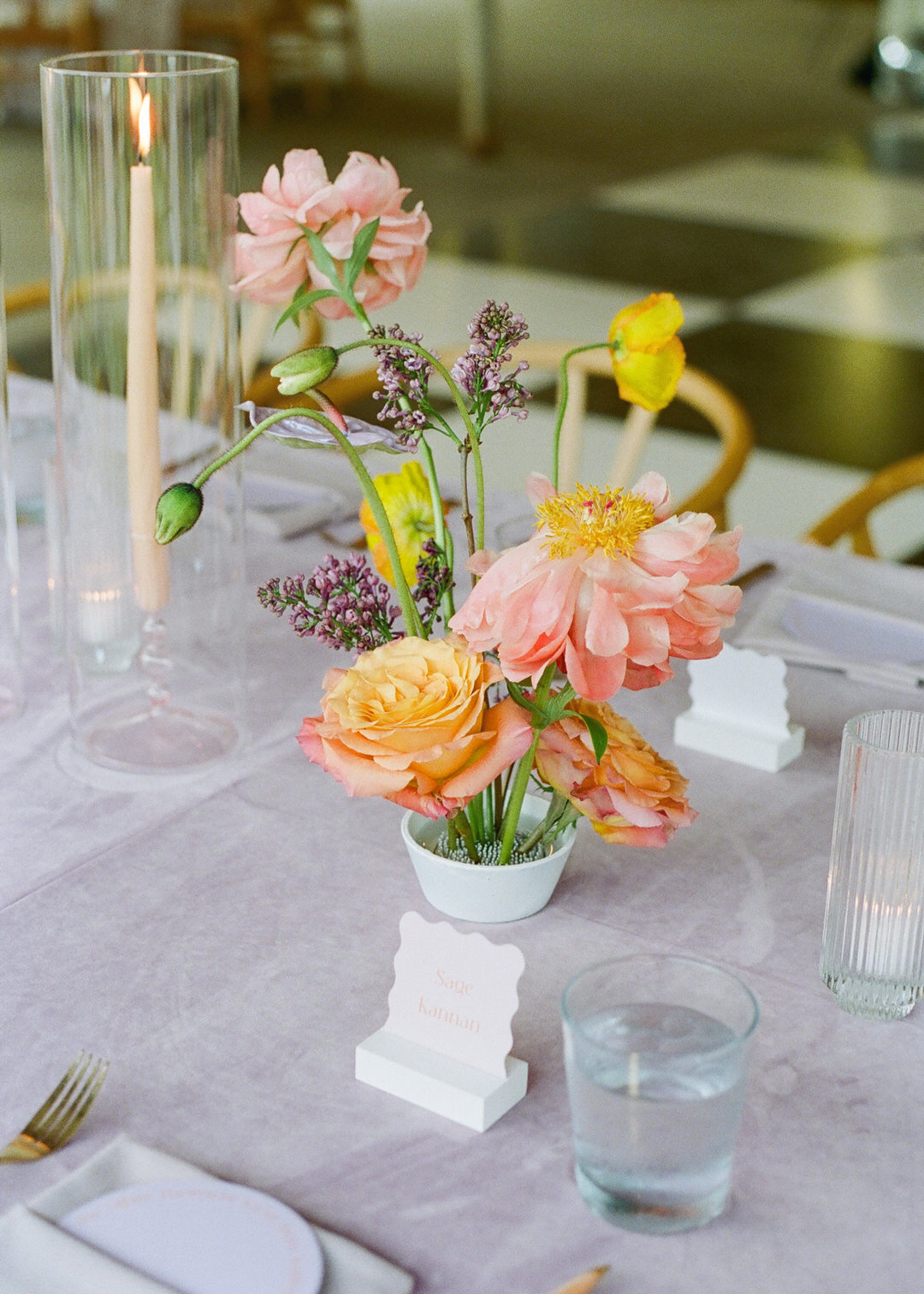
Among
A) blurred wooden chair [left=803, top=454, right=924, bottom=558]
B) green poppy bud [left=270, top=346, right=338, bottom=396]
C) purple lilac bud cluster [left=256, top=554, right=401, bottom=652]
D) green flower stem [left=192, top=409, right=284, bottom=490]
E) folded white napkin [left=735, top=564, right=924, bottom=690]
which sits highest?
green poppy bud [left=270, top=346, right=338, bottom=396]

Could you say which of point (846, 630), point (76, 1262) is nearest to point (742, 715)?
point (846, 630)

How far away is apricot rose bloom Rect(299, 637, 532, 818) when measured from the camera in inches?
34.8

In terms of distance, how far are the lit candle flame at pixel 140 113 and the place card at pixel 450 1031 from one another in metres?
0.59

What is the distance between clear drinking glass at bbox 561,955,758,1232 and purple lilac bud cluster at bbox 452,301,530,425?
309 mm

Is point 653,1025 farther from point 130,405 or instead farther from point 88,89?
point 88,89

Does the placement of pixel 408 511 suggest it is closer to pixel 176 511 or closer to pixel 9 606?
pixel 176 511

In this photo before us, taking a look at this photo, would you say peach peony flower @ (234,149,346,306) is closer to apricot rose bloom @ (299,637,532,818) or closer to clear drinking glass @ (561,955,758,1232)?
apricot rose bloom @ (299,637,532,818)

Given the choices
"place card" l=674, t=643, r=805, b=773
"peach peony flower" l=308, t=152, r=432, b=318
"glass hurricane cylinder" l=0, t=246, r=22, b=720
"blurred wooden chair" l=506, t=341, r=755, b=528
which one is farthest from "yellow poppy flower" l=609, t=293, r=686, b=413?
"blurred wooden chair" l=506, t=341, r=755, b=528

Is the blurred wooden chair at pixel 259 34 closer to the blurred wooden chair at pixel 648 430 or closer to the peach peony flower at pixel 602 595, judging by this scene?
the blurred wooden chair at pixel 648 430

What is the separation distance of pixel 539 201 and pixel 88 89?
21.5 feet

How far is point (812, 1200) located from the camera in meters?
0.84

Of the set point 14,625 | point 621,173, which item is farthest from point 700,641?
point 621,173

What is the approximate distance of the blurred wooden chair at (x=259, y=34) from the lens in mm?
9023

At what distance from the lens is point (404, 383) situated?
0.89 meters
